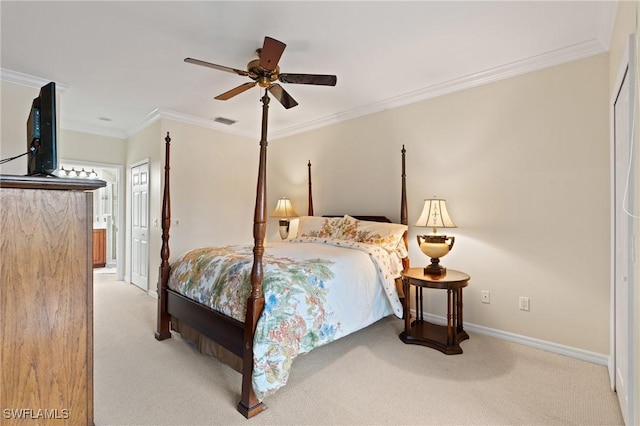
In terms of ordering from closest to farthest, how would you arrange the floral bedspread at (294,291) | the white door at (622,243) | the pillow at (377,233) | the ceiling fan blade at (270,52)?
the white door at (622,243)
the floral bedspread at (294,291)
the ceiling fan blade at (270,52)
the pillow at (377,233)

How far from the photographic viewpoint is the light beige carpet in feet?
6.12

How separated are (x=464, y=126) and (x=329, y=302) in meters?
2.27

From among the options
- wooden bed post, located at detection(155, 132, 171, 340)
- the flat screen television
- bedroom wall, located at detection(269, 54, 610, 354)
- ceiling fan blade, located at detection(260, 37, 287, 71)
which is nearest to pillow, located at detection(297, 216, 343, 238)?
bedroom wall, located at detection(269, 54, 610, 354)

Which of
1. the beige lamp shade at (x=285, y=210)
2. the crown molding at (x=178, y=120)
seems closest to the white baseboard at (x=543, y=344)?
the beige lamp shade at (x=285, y=210)

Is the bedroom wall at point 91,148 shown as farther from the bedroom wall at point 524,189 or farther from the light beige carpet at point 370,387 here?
the bedroom wall at point 524,189

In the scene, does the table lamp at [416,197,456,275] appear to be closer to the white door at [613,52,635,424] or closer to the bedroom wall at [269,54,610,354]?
the bedroom wall at [269,54,610,354]

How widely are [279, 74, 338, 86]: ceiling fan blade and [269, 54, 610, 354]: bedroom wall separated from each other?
1.54m

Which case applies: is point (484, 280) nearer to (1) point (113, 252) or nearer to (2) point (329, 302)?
(2) point (329, 302)

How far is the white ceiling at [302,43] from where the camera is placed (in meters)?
2.19

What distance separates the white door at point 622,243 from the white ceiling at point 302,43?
79 cm

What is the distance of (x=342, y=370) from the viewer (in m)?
2.42

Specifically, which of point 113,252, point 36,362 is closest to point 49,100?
point 36,362

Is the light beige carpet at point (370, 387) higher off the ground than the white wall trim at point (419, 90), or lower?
lower

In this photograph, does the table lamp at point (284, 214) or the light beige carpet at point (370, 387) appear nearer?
the light beige carpet at point (370, 387)
